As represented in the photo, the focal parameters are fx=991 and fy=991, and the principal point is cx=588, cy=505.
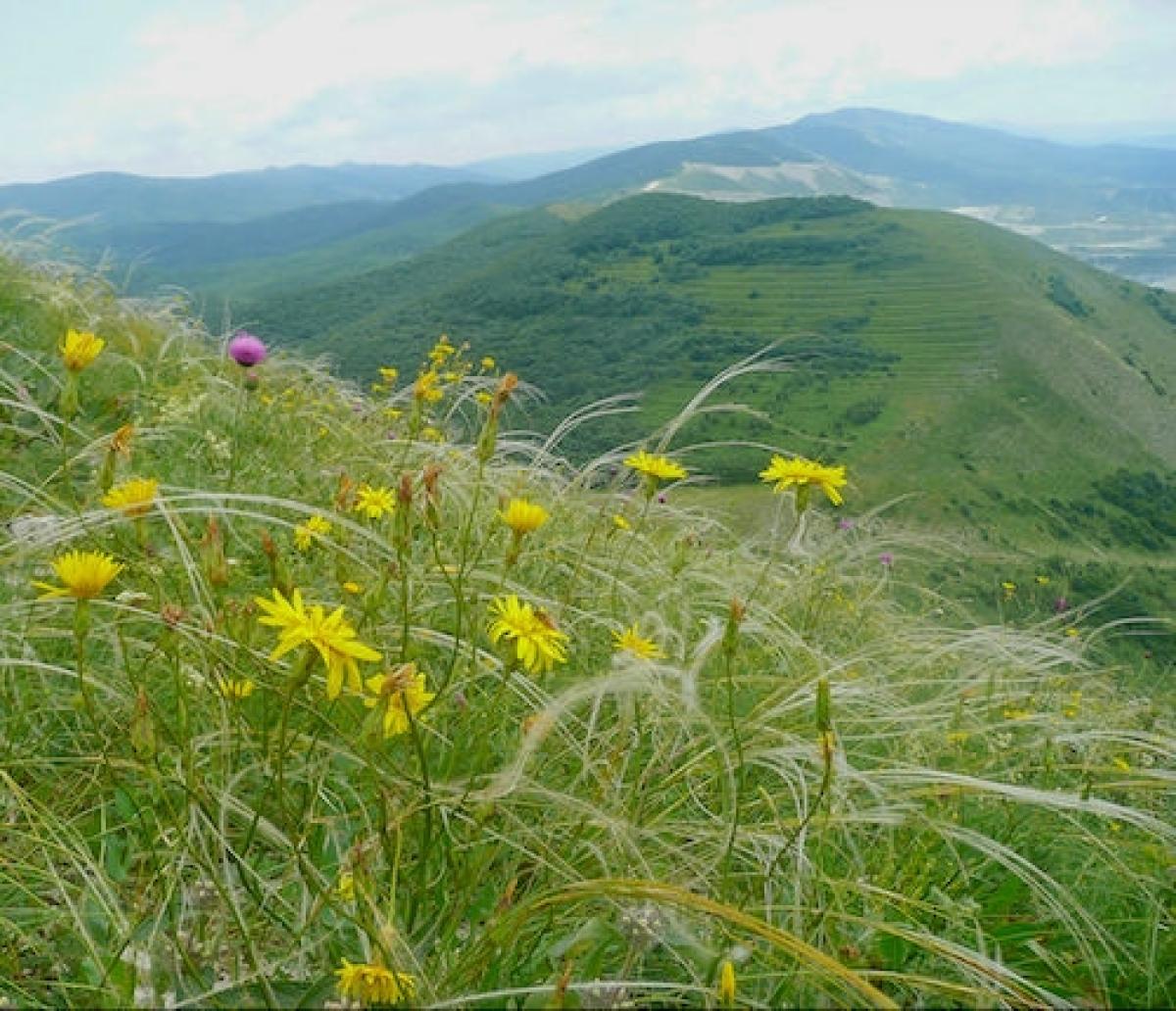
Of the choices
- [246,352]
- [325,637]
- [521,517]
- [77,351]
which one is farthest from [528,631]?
[246,352]

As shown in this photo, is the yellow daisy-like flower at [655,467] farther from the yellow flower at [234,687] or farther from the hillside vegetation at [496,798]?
the yellow flower at [234,687]

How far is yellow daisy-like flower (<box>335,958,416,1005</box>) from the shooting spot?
1.11m

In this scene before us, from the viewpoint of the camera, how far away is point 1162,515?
81.3m

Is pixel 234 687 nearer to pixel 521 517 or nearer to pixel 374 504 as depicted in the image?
pixel 521 517

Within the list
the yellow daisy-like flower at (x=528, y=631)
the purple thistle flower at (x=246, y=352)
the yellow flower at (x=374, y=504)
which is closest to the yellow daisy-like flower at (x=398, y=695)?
the yellow daisy-like flower at (x=528, y=631)

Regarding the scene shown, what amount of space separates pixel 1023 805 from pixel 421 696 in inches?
47.6

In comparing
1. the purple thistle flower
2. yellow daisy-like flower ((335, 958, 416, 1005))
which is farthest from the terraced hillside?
yellow daisy-like flower ((335, 958, 416, 1005))

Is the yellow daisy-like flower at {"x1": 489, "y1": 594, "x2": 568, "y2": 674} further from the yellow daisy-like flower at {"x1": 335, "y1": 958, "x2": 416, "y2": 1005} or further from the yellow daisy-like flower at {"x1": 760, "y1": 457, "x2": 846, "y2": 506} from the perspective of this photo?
the yellow daisy-like flower at {"x1": 760, "y1": 457, "x2": 846, "y2": 506}

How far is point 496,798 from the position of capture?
1.32 m

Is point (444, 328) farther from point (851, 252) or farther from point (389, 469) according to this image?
point (389, 469)

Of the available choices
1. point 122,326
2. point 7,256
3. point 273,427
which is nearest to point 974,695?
point 273,427

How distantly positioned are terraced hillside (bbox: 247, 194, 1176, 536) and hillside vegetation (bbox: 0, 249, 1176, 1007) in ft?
159

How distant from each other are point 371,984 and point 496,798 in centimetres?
28

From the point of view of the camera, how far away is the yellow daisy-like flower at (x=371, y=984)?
1114 millimetres
